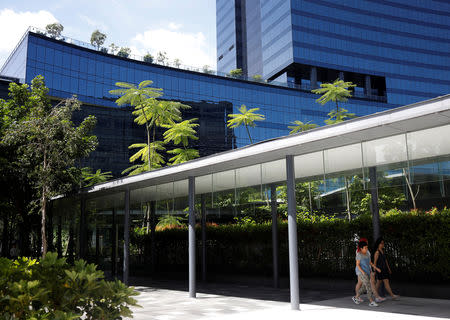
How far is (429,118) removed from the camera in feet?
26.1

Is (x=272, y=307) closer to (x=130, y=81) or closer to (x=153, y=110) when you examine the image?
(x=153, y=110)

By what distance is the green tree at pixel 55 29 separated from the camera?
200 ft

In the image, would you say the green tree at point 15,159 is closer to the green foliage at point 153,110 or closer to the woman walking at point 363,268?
the green foliage at point 153,110

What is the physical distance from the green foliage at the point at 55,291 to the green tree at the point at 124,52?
2547 inches

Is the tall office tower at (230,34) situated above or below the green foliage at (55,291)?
above

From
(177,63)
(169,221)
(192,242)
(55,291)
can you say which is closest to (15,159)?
(169,221)

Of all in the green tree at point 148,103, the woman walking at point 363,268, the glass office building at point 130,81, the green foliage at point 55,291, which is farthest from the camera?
the glass office building at point 130,81

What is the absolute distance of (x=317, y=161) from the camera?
441 inches

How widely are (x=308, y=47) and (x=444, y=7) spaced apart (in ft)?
120

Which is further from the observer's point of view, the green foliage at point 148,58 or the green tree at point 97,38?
the green foliage at point 148,58

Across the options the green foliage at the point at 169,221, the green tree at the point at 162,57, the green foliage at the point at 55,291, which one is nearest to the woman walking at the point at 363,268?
the green foliage at the point at 55,291

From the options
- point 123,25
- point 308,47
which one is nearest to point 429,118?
point 123,25

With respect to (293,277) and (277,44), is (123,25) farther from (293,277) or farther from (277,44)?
(293,277)

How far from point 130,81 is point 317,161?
58.9 m
